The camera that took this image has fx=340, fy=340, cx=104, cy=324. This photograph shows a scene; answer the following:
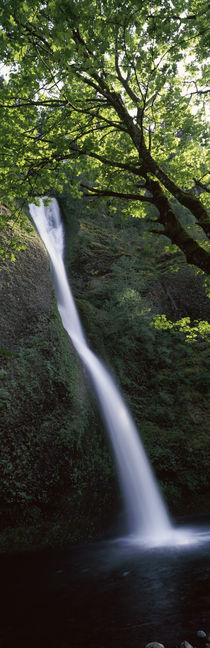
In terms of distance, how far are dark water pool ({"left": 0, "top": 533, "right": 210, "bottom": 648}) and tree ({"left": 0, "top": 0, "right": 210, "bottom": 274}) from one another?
4.66 meters

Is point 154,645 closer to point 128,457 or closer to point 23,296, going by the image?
point 128,457

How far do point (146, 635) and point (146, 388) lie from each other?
1062 centimetres

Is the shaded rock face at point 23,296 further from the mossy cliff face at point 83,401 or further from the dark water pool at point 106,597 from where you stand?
the dark water pool at point 106,597

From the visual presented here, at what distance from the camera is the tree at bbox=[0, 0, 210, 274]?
4617 mm

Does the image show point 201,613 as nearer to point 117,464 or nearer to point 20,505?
point 20,505

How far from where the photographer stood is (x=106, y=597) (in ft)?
18.0

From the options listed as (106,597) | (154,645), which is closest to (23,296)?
(106,597)

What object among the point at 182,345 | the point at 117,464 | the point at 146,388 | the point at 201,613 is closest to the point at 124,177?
the point at 201,613

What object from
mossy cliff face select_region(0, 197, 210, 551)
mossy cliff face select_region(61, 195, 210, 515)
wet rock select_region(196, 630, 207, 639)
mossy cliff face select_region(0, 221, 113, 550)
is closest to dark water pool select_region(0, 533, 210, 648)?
wet rock select_region(196, 630, 207, 639)

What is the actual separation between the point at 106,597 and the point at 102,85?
851cm

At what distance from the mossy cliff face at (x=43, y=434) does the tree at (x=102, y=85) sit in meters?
2.12

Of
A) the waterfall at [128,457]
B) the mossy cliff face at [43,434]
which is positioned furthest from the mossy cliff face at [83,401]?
the waterfall at [128,457]

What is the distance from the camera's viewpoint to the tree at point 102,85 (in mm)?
→ 4617

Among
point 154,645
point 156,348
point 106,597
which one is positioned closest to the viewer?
point 154,645
